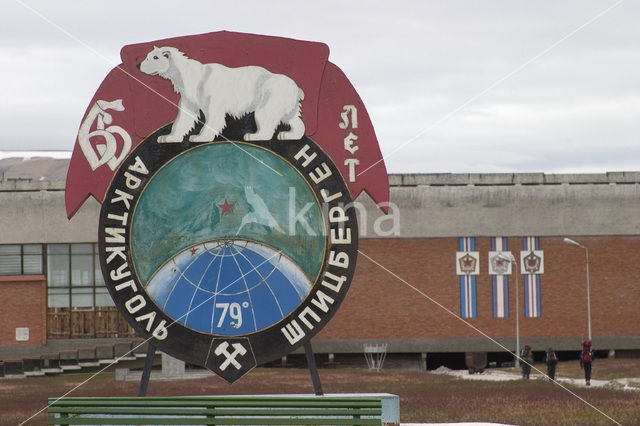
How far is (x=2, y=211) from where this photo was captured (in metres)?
60.2

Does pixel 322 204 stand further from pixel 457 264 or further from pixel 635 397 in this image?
pixel 457 264

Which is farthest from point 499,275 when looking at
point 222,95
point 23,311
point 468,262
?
point 222,95

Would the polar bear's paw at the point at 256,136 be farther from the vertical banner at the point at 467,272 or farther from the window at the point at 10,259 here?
the window at the point at 10,259

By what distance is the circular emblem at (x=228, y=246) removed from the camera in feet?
67.9

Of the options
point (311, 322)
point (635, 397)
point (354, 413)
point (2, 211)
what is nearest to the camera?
point (354, 413)

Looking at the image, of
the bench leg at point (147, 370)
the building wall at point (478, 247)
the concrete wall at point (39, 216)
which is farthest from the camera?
the building wall at point (478, 247)

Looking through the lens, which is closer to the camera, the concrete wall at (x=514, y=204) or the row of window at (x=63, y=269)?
the concrete wall at (x=514, y=204)

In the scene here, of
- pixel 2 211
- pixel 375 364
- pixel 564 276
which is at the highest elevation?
pixel 2 211

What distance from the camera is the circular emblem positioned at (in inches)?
814

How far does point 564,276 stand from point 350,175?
142 feet

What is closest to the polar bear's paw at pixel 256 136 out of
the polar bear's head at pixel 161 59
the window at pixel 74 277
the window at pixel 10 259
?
the polar bear's head at pixel 161 59

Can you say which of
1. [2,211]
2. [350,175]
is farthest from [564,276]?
[350,175]

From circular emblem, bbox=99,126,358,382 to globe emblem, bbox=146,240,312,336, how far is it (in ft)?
0.06

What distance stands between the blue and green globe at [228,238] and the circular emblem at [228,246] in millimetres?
18
